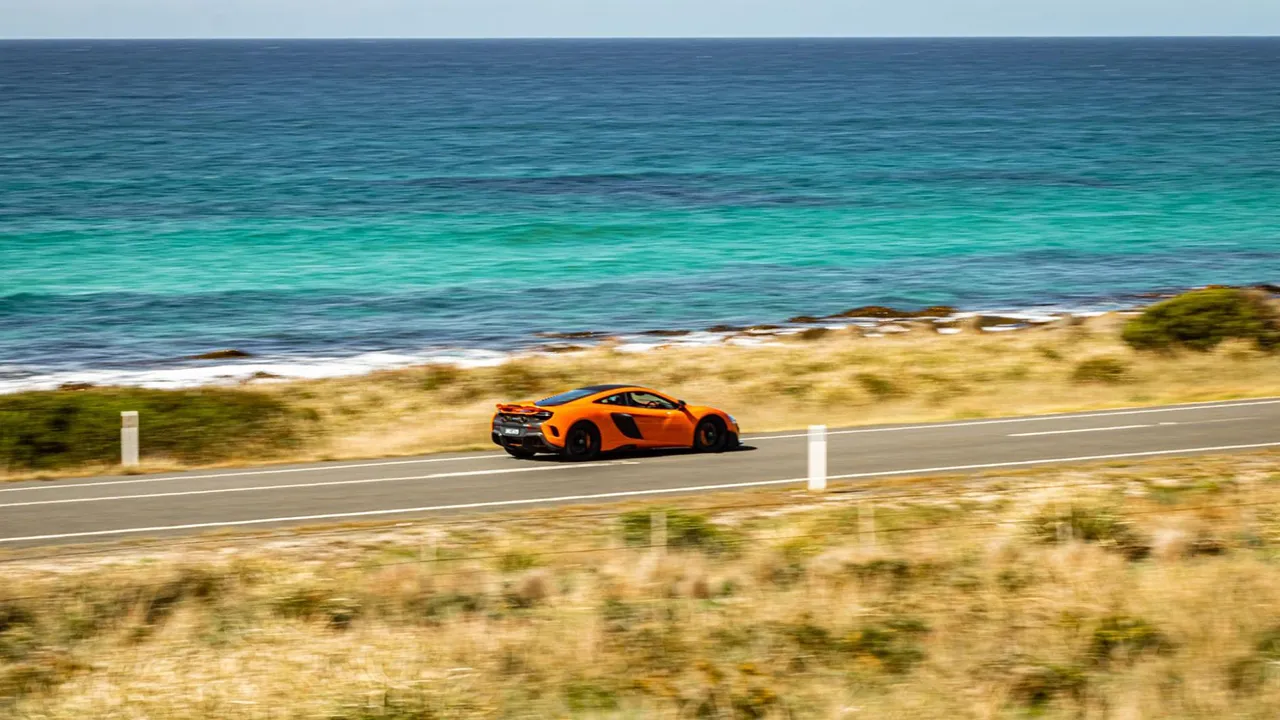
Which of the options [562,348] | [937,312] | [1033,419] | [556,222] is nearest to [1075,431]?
[1033,419]

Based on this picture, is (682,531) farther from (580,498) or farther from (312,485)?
(312,485)

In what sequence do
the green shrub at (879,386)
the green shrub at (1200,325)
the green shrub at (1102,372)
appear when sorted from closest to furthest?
the green shrub at (879,386), the green shrub at (1102,372), the green shrub at (1200,325)

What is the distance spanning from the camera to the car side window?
23578mm

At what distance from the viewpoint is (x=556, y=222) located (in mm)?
74375

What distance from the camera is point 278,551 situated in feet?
49.6

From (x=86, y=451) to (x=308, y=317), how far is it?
2596cm

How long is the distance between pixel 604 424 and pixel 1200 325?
20.5 meters

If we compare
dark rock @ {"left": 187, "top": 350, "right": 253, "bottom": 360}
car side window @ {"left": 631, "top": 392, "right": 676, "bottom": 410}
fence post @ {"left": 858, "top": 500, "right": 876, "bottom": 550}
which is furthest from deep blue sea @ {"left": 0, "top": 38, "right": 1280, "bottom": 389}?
fence post @ {"left": 858, "top": 500, "right": 876, "bottom": 550}

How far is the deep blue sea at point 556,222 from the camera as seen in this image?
49.9 meters

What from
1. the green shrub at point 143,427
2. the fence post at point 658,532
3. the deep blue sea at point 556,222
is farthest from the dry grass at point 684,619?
the deep blue sea at point 556,222

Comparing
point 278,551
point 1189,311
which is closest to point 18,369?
point 278,551

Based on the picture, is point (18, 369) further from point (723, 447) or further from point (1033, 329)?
point (1033, 329)

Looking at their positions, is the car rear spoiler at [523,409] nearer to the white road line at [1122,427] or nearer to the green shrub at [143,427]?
the green shrub at [143,427]

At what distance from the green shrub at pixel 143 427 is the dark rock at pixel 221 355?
13.9m
